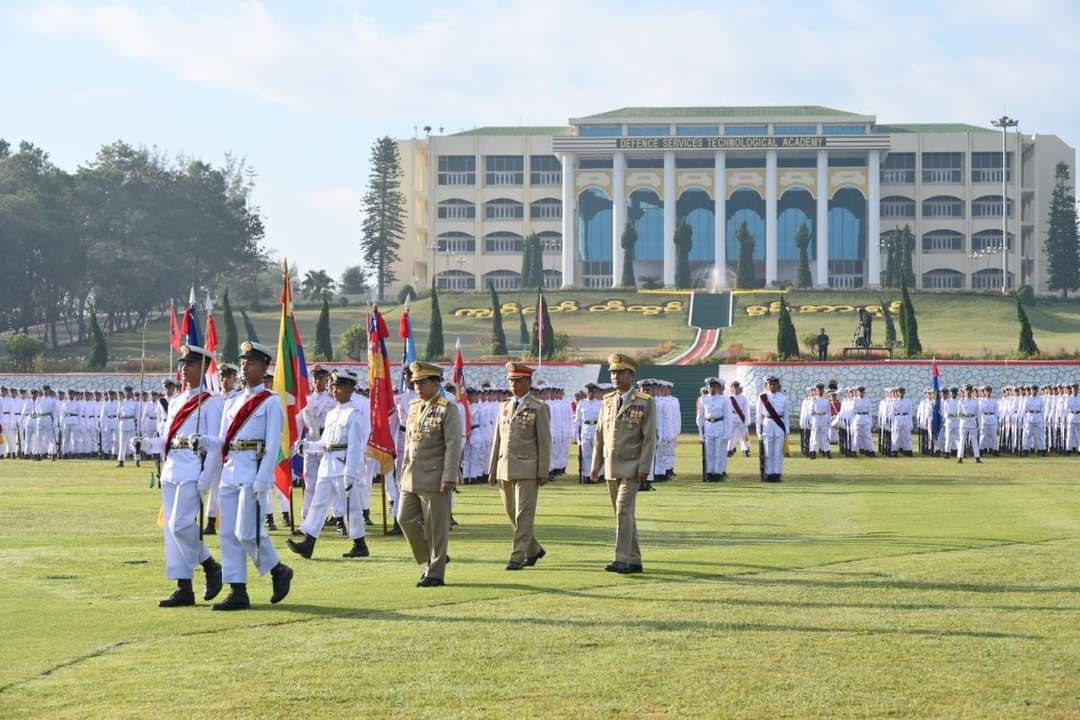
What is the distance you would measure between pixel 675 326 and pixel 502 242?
30.2m

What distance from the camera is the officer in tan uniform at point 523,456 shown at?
1251 cm

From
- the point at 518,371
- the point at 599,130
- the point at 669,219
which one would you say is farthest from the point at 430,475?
the point at 599,130

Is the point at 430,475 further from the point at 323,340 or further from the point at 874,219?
the point at 874,219

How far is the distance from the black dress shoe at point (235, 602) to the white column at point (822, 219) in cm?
8728

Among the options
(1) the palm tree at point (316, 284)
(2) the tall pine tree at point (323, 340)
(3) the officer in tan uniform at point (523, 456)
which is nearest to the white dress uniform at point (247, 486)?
(3) the officer in tan uniform at point (523, 456)

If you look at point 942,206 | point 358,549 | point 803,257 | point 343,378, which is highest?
point 942,206

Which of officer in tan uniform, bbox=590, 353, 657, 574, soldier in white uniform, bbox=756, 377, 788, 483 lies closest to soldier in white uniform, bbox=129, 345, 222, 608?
officer in tan uniform, bbox=590, 353, 657, 574

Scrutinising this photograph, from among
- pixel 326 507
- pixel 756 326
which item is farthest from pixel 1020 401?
pixel 756 326

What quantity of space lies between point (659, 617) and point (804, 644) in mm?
1230

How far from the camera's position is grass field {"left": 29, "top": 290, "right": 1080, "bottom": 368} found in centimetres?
6512

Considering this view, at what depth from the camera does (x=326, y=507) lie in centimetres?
1370

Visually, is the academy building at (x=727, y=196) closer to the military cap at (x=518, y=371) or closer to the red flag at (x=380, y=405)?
the red flag at (x=380, y=405)

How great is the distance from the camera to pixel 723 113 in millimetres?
99312

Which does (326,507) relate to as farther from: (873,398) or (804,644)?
(873,398)
